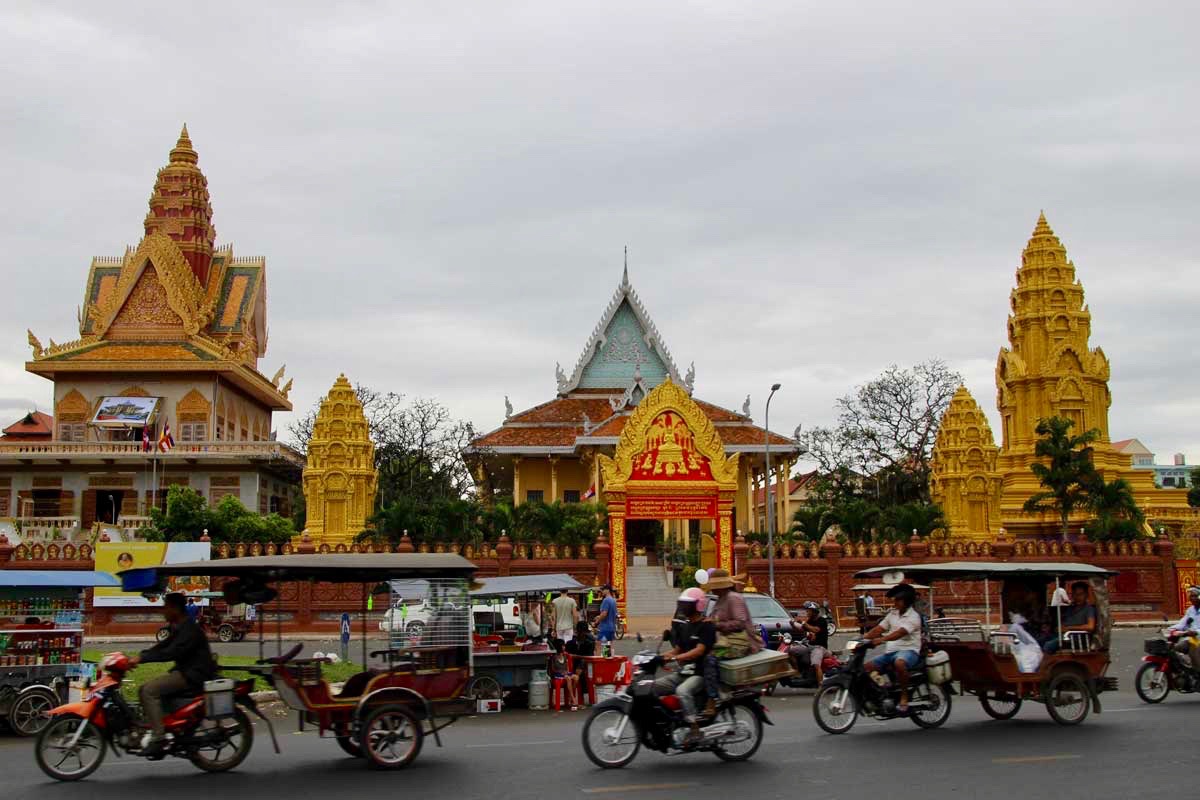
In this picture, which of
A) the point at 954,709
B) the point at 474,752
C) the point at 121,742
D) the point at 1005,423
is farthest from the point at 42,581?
the point at 1005,423

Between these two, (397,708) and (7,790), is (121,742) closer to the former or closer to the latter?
(7,790)

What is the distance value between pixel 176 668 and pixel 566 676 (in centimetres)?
676

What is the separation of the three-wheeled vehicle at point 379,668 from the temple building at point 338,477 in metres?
31.4

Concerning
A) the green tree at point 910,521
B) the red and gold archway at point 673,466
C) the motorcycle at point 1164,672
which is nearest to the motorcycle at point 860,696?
the motorcycle at point 1164,672

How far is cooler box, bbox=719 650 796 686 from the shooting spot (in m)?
10.6

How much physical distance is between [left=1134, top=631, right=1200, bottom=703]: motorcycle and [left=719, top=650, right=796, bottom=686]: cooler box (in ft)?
20.3

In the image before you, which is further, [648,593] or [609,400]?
[609,400]

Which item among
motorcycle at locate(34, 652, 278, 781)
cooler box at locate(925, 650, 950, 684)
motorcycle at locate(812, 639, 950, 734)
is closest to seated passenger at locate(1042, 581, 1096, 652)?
cooler box at locate(925, 650, 950, 684)

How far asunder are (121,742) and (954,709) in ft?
30.3

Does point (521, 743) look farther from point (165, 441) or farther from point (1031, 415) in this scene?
point (1031, 415)

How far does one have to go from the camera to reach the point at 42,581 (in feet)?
46.3

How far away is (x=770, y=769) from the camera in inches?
404

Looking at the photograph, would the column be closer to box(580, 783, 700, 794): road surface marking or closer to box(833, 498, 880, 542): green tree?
box(833, 498, 880, 542): green tree

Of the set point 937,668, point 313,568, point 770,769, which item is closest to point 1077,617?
point 937,668
